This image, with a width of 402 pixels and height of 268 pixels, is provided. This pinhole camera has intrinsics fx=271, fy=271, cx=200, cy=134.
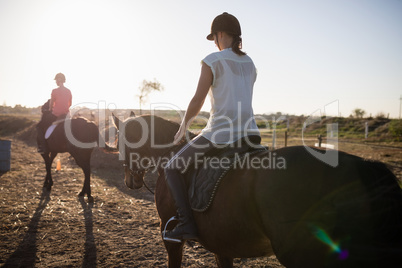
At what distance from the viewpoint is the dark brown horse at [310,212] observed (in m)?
1.79

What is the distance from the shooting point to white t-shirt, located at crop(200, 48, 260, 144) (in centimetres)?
269

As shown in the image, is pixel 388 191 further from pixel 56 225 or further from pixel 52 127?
pixel 52 127

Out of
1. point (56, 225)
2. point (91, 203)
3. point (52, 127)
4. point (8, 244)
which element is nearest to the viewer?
point (8, 244)

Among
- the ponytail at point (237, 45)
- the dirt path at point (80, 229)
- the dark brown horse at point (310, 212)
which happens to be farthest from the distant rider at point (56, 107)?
the dark brown horse at point (310, 212)

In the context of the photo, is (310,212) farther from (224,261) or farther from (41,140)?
(41,140)

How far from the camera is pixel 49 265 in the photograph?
4266 mm

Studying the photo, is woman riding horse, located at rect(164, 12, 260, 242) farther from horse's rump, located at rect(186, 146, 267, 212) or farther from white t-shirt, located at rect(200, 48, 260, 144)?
horse's rump, located at rect(186, 146, 267, 212)

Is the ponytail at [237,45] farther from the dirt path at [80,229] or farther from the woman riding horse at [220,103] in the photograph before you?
the dirt path at [80,229]

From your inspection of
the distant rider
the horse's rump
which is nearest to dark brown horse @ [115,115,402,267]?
the horse's rump

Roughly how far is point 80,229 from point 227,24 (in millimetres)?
5195

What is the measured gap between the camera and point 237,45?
9.21 ft

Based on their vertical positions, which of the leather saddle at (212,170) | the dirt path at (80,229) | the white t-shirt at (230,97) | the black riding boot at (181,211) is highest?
the white t-shirt at (230,97)

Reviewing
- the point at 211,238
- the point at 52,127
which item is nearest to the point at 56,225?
the point at 52,127

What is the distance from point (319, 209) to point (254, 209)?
529 mm
